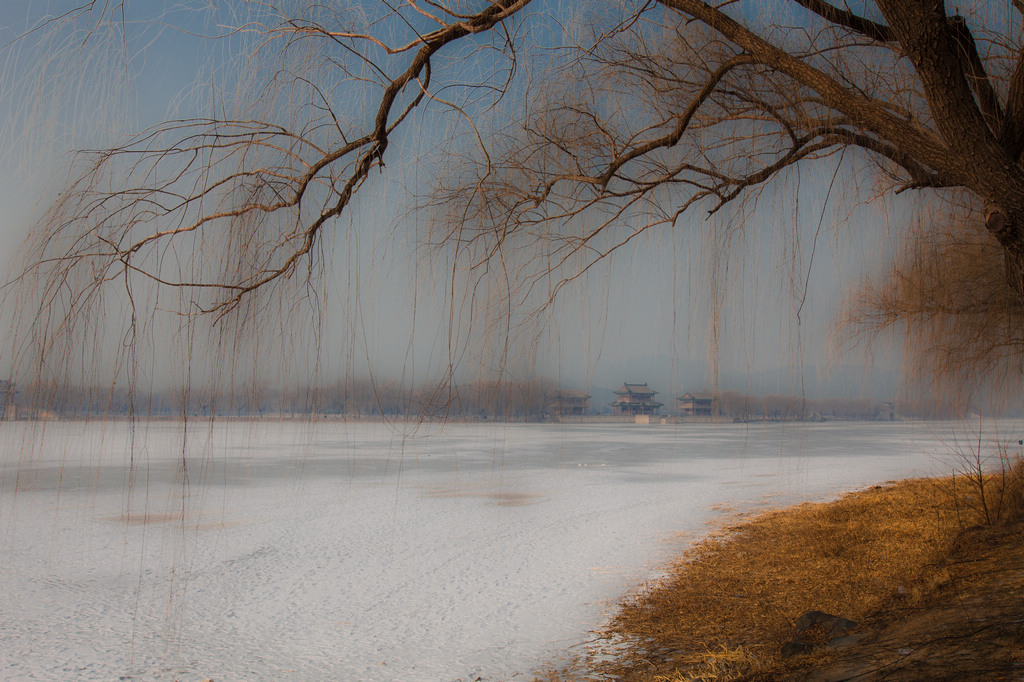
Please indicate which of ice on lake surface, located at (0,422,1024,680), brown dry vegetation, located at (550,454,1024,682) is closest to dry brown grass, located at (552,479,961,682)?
brown dry vegetation, located at (550,454,1024,682)

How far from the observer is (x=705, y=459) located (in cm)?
1567

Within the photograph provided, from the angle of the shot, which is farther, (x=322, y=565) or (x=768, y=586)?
(x=322, y=565)

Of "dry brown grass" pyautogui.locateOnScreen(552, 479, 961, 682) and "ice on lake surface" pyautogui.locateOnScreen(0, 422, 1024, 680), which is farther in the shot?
"ice on lake surface" pyautogui.locateOnScreen(0, 422, 1024, 680)

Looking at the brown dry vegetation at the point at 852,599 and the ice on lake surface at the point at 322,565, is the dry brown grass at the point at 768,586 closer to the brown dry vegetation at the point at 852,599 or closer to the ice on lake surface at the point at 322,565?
the brown dry vegetation at the point at 852,599

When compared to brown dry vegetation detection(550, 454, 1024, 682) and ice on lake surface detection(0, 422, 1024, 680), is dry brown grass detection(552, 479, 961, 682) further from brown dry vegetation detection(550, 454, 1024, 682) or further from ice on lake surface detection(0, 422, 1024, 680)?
ice on lake surface detection(0, 422, 1024, 680)

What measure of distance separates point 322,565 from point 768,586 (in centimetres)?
360

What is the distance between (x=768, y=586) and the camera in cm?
378

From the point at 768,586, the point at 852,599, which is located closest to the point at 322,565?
the point at 768,586

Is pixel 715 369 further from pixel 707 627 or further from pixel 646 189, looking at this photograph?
pixel 707 627

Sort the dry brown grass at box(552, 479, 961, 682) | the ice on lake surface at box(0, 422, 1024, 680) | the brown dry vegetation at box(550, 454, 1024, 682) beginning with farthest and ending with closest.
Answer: the ice on lake surface at box(0, 422, 1024, 680)
the dry brown grass at box(552, 479, 961, 682)
the brown dry vegetation at box(550, 454, 1024, 682)

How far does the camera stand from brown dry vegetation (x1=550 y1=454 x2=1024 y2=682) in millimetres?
2070

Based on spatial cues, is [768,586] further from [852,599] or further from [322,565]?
[322,565]

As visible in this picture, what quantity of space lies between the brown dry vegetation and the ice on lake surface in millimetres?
447

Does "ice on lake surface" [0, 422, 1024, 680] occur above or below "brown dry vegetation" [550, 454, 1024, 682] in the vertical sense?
below
